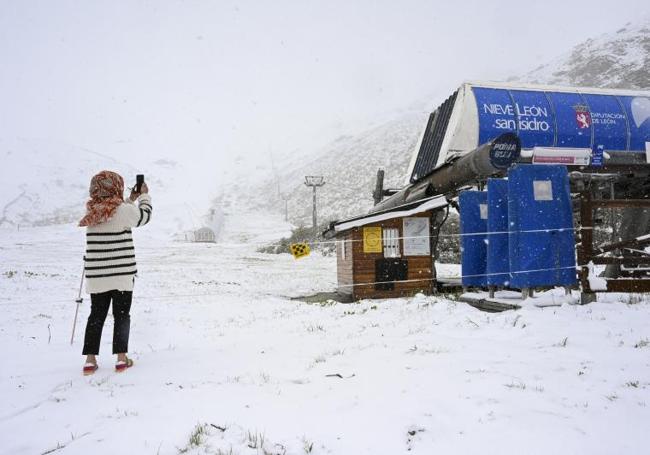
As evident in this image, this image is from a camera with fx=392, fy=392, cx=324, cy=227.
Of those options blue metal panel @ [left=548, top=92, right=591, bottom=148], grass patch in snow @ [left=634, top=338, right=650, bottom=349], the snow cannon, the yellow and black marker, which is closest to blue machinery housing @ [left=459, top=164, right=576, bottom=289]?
the snow cannon

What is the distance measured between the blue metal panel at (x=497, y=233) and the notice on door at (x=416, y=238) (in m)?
4.92

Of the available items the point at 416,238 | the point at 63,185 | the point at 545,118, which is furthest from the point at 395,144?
the point at 63,185

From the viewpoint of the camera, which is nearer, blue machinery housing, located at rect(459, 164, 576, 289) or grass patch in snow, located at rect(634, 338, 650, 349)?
grass patch in snow, located at rect(634, 338, 650, 349)

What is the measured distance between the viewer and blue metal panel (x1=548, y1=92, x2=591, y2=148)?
32.4 feet

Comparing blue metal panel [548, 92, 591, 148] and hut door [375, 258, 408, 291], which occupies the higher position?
blue metal panel [548, 92, 591, 148]

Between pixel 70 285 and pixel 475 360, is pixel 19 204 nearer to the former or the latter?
pixel 70 285

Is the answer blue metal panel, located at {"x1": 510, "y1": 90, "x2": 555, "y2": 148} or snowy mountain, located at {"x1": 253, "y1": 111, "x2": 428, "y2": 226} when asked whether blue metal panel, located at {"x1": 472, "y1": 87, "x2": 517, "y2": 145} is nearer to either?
blue metal panel, located at {"x1": 510, "y1": 90, "x2": 555, "y2": 148}

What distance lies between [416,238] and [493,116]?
13.6 ft

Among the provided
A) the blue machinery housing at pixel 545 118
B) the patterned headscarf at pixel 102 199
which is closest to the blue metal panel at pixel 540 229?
the blue machinery housing at pixel 545 118

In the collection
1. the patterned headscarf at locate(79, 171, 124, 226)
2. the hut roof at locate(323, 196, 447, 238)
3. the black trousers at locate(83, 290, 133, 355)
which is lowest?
the black trousers at locate(83, 290, 133, 355)

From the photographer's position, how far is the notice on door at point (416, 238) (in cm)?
1217

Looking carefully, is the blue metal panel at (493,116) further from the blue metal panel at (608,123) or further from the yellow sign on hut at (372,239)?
the yellow sign on hut at (372,239)

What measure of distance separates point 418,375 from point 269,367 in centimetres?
164

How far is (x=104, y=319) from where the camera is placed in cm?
461
